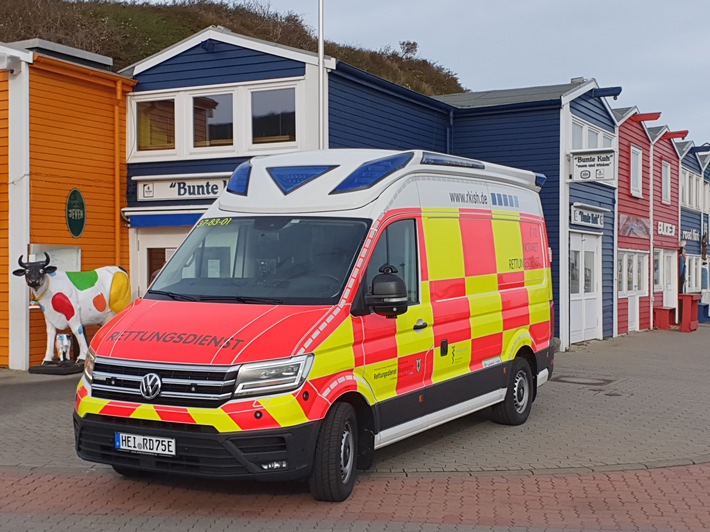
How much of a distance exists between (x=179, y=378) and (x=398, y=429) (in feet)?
6.75

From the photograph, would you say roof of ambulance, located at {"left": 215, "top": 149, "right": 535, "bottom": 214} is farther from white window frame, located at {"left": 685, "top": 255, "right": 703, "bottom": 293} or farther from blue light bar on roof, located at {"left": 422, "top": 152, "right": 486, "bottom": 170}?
white window frame, located at {"left": 685, "top": 255, "right": 703, "bottom": 293}

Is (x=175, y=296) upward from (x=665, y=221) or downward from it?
downward

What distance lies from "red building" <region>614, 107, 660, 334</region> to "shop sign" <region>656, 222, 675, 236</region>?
1.07m

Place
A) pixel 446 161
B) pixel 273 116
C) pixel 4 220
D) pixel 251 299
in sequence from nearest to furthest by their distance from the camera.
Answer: pixel 251 299 < pixel 446 161 < pixel 4 220 < pixel 273 116

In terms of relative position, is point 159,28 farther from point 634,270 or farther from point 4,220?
point 4,220

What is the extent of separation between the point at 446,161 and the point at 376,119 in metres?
8.44

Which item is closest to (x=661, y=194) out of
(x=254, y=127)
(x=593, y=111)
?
(x=593, y=111)

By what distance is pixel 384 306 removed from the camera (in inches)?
265

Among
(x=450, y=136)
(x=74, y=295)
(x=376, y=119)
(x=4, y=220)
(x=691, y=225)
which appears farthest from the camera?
(x=691, y=225)

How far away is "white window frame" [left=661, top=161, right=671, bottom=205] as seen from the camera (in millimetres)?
26956

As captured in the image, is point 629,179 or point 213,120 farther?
point 629,179

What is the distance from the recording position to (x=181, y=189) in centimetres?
1566

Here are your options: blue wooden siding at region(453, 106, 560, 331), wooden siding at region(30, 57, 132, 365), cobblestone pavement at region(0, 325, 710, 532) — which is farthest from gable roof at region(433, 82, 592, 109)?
cobblestone pavement at region(0, 325, 710, 532)

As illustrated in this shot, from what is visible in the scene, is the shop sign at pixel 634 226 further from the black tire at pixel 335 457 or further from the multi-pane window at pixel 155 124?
the black tire at pixel 335 457
